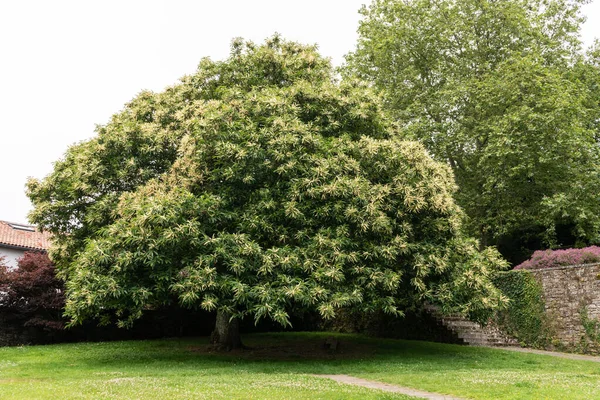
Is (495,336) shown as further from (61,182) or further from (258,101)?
(61,182)

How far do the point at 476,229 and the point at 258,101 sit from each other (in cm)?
1669

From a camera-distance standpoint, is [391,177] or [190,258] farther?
[391,177]

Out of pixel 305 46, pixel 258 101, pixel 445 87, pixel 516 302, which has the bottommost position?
pixel 516 302

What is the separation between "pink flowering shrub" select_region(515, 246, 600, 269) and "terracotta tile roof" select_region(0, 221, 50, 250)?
97.6 ft

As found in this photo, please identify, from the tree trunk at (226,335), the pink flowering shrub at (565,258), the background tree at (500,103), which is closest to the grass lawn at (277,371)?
the tree trunk at (226,335)

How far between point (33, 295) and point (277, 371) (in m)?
14.9

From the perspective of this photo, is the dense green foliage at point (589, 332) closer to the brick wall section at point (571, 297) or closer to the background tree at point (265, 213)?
the brick wall section at point (571, 297)

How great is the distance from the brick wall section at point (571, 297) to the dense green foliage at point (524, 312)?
0.35 metres

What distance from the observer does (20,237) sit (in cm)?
3825

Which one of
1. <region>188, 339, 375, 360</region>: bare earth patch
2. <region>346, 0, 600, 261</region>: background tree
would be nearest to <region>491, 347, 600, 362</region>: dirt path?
<region>188, 339, 375, 360</region>: bare earth patch


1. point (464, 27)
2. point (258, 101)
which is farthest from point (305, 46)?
point (464, 27)

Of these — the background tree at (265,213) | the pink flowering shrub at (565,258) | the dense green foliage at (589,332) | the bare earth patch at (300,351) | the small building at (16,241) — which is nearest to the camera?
the background tree at (265,213)

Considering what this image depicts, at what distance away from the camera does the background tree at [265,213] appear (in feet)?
48.8

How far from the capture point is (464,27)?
2941 centimetres
